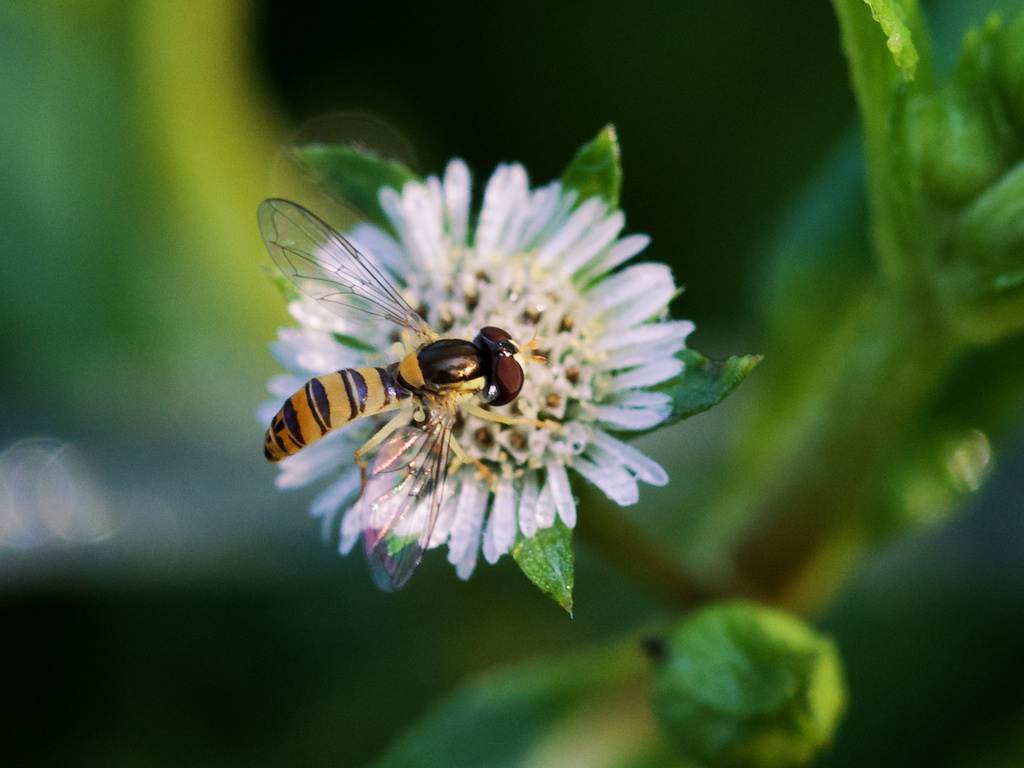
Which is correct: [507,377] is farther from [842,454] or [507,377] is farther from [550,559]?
[842,454]

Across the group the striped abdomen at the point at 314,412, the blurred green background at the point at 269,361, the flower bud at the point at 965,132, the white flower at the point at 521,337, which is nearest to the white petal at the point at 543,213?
the white flower at the point at 521,337

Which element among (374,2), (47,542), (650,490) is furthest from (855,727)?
(374,2)

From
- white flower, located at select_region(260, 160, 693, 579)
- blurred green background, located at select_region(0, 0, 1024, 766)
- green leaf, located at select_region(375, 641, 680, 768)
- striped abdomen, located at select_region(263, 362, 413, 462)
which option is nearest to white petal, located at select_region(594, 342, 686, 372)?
white flower, located at select_region(260, 160, 693, 579)

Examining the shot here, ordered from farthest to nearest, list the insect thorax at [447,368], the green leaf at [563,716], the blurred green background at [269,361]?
the blurred green background at [269,361] < the green leaf at [563,716] < the insect thorax at [447,368]

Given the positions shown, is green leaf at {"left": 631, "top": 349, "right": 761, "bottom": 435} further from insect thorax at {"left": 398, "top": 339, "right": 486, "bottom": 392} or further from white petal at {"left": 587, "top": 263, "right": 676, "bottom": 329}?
insect thorax at {"left": 398, "top": 339, "right": 486, "bottom": 392}

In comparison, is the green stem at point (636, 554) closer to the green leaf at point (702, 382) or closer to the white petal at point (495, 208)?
the green leaf at point (702, 382)

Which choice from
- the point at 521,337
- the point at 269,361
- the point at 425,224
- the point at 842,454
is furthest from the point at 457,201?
the point at 269,361

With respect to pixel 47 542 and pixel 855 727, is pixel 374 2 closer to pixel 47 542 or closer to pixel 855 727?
pixel 47 542
